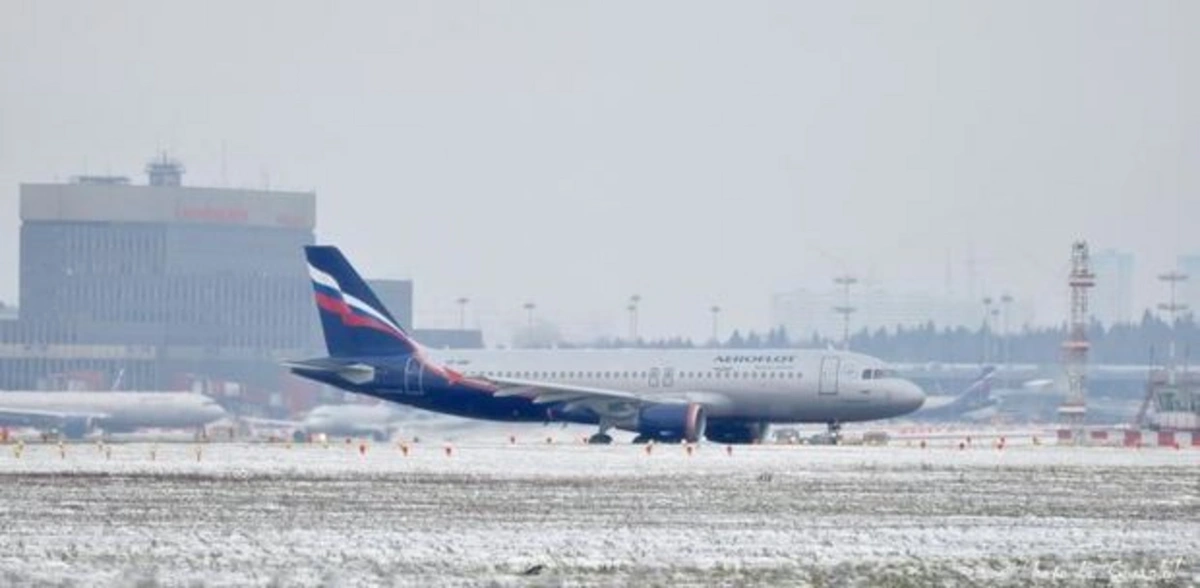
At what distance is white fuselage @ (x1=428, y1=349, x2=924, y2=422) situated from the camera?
8619 cm

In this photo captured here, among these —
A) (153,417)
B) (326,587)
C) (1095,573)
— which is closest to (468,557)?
(326,587)

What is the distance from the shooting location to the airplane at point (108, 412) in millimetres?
132875

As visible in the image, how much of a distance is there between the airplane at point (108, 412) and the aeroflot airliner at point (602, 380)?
42.7 m

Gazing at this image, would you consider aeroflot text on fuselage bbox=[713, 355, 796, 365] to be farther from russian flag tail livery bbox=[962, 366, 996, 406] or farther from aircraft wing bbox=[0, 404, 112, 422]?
russian flag tail livery bbox=[962, 366, 996, 406]

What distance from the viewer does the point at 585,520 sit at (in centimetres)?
4275

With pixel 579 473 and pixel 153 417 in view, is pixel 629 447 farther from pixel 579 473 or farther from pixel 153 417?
pixel 153 417

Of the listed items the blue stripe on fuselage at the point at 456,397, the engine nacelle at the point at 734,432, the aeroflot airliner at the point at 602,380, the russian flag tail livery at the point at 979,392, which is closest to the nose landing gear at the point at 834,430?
the aeroflot airliner at the point at 602,380

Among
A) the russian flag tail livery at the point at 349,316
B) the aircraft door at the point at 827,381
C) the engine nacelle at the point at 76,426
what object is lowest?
the engine nacelle at the point at 76,426

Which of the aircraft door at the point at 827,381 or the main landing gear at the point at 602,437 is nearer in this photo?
the main landing gear at the point at 602,437

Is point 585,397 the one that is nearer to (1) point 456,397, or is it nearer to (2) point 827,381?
(1) point 456,397

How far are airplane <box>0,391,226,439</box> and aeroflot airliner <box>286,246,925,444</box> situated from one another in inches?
1679

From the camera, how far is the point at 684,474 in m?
58.6

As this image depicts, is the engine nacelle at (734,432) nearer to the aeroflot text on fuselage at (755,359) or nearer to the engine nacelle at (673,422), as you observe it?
the aeroflot text on fuselage at (755,359)

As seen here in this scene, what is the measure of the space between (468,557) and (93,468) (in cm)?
2353
